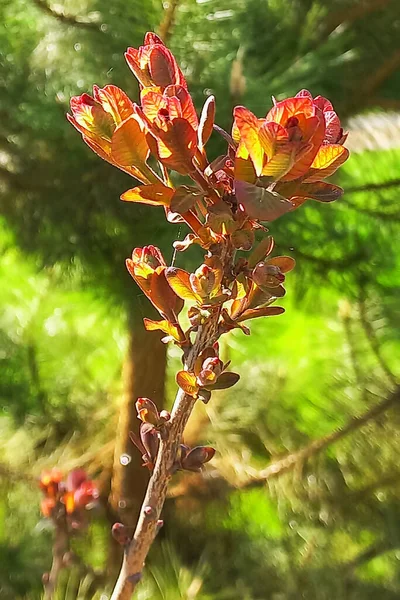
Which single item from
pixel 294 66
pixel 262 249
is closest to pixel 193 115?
pixel 262 249

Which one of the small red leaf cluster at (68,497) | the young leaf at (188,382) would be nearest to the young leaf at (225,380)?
the young leaf at (188,382)

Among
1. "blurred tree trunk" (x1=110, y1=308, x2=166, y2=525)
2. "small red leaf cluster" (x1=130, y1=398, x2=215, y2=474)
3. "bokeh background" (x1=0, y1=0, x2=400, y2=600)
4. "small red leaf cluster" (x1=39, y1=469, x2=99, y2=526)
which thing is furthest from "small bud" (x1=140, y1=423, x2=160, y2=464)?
"blurred tree trunk" (x1=110, y1=308, x2=166, y2=525)

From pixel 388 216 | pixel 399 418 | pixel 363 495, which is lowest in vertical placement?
pixel 363 495

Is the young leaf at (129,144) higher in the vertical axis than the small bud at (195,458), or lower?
higher

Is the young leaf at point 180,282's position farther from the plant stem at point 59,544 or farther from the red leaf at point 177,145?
the plant stem at point 59,544

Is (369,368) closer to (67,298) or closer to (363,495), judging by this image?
(363,495)

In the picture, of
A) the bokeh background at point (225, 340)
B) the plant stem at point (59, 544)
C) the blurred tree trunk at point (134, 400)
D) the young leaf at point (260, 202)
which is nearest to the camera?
the young leaf at point (260, 202)

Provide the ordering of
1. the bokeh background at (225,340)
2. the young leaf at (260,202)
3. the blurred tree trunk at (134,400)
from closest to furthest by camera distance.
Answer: the young leaf at (260,202)
the bokeh background at (225,340)
the blurred tree trunk at (134,400)

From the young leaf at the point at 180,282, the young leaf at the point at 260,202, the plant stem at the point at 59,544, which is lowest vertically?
the plant stem at the point at 59,544

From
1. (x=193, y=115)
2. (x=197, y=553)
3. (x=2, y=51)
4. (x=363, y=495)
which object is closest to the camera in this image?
(x=193, y=115)

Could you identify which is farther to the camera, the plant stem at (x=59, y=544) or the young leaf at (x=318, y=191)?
the plant stem at (x=59, y=544)
